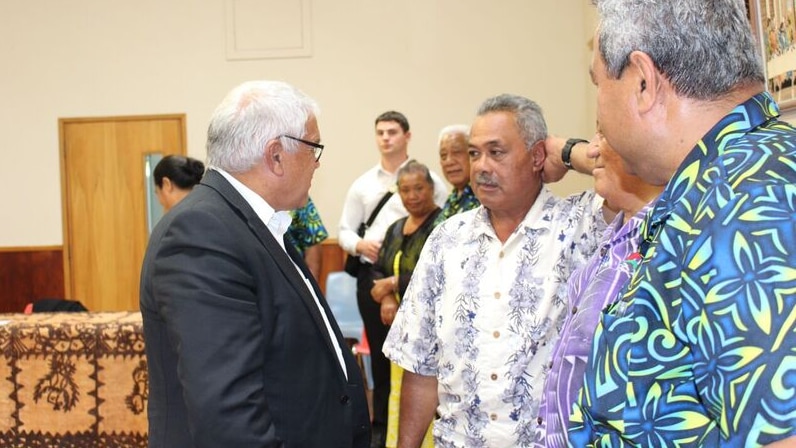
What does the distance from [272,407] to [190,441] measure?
19 centimetres

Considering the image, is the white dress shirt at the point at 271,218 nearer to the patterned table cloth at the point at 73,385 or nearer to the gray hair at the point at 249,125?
the gray hair at the point at 249,125

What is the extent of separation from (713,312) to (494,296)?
1.23m

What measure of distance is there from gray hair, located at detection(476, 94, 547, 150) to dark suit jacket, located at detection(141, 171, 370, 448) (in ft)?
2.53

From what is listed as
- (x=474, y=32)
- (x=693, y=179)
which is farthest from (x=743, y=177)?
(x=474, y=32)

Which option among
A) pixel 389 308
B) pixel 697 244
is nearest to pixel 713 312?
pixel 697 244

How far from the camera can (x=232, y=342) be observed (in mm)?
1508

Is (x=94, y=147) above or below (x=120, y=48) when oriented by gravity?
below

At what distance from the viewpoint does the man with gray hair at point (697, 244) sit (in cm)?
74

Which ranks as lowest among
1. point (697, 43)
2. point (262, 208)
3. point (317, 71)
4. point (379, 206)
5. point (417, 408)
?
point (417, 408)

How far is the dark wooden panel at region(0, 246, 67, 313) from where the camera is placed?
7168 mm

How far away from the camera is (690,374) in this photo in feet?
2.72

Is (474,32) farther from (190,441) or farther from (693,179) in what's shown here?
(693,179)

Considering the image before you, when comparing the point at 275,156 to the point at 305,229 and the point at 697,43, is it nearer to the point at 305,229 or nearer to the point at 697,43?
the point at 697,43

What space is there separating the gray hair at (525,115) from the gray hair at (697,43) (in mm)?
1164
